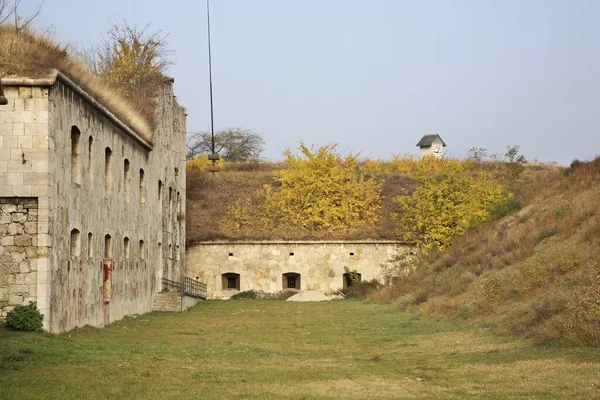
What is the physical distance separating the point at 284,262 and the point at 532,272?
24.5m

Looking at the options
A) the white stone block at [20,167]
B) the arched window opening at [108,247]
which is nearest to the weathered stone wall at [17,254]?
the white stone block at [20,167]

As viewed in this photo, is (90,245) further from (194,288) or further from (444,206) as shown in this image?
(444,206)

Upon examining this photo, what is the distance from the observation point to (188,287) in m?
39.8

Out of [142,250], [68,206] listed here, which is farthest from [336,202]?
[68,206]

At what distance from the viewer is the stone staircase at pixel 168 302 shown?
114ft

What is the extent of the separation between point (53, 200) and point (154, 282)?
49.6 ft

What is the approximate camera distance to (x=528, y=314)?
1859cm

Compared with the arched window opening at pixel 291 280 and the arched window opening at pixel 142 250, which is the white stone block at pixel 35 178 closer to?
the arched window opening at pixel 142 250

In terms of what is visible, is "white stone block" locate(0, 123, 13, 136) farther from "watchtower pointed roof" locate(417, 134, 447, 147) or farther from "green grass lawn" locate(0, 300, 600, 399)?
"watchtower pointed roof" locate(417, 134, 447, 147)

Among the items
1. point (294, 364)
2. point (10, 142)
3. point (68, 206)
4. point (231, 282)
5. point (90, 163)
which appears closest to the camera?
point (294, 364)

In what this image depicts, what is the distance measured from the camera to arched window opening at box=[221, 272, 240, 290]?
151ft

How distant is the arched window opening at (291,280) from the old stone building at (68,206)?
1429 centimetres

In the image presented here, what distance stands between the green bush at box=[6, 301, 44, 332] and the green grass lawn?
0.38m

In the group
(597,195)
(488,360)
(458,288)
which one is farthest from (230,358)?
(597,195)
